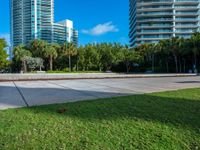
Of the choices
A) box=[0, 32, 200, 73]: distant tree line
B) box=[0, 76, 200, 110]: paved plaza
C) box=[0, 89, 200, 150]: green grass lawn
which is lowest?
box=[0, 89, 200, 150]: green grass lawn

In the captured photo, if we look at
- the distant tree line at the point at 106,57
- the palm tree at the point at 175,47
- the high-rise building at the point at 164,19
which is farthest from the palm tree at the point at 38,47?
the high-rise building at the point at 164,19

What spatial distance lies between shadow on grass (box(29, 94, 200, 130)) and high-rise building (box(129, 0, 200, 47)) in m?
96.0

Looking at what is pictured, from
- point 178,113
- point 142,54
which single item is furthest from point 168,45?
point 178,113

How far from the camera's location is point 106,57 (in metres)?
63.8

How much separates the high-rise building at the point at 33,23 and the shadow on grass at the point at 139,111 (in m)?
97.1

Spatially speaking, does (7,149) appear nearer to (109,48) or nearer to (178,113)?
(178,113)

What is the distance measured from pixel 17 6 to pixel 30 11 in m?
8.14

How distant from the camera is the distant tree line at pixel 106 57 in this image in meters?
58.2

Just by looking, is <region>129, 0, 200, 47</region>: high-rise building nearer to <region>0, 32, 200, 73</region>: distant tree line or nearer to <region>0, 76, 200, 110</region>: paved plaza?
<region>0, 32, 200, 73</region>: distant tree line

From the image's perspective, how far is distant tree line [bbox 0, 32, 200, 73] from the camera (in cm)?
5819

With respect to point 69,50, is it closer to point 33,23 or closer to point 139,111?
point 33,23

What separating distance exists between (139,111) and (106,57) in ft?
194

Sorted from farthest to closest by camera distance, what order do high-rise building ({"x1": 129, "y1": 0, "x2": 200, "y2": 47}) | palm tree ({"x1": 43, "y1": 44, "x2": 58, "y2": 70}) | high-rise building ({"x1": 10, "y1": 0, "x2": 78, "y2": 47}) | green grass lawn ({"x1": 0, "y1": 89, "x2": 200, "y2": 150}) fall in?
1. high-rise building ({"x1": 129, "y1": 0, "x2": 200, "y2": 47})
2. high-rise building ({"x1": 10, "y1": 0, "x2": 78, "y2": 47})
3. palm tree ({"x1": 43, "y1": 44, "x2": 58, "y2": 70})
4. green grass lawn ({"x1": 0, "y1": 89, "x2": 200, "y2": 150})

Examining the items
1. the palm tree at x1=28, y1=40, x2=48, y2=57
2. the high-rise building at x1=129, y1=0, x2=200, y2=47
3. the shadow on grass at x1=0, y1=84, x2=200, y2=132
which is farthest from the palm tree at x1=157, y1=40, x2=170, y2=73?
the shadow on grass at x1=0, y1=84, x2=200, y2=132
